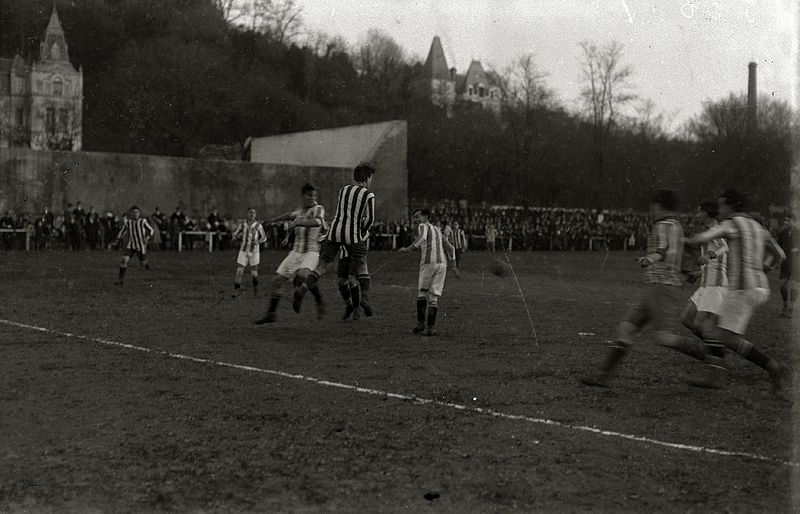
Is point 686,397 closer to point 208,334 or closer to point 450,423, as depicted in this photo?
point 450,423

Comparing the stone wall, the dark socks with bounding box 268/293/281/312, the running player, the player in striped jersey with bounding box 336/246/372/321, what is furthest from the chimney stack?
the dark socks with bounding box 268/293/281/312

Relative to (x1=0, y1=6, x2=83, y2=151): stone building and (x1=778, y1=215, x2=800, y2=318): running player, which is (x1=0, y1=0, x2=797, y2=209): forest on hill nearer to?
(x1=0, y1=6, x2=83, y2=151): stone building

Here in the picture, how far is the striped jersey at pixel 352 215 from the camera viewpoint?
1116cm

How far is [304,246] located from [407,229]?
88.2 feet

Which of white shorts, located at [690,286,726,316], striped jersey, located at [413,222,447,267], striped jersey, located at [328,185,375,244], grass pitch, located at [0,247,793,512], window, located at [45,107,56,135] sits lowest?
grass pitch, located at [0,247,793,512]

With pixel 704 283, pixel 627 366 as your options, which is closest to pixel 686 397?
pixel 627 366

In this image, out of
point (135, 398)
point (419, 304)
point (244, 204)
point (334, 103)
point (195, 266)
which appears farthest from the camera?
point (334, 103)

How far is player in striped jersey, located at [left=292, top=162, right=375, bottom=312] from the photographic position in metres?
11.1

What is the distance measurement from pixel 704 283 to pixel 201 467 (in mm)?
7357

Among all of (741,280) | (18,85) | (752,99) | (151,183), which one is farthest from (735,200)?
(18,85)

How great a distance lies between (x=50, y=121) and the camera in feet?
157

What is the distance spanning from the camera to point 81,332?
35.8 feet

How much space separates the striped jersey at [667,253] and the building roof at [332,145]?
32.2 m

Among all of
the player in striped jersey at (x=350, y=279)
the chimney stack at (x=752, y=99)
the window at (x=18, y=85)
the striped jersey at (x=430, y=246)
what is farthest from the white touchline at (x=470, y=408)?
the window at (x=18, y=85)
